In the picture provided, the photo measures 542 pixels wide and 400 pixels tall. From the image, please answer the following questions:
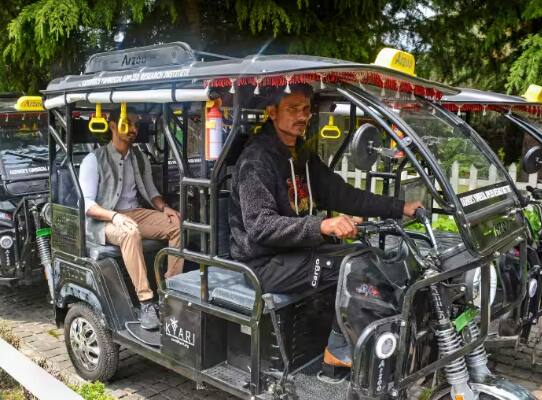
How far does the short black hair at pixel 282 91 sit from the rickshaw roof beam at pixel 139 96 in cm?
49

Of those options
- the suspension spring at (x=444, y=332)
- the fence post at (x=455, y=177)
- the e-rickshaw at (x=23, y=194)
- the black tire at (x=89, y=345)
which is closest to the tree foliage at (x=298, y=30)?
the e-rickshaw at (x=23, y=194)

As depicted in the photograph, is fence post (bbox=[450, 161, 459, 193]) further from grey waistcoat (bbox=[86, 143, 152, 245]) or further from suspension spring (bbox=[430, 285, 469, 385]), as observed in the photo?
grey waistcoat (bbox=[86, 143, 152, 245])

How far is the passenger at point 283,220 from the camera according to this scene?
3.05m

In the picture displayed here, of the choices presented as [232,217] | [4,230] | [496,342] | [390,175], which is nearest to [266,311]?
[232,217]

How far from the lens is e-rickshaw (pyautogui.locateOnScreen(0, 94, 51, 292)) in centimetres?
566

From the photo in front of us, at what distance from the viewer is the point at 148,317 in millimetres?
4117

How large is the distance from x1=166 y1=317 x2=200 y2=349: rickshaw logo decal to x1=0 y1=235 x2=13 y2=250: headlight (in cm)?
283

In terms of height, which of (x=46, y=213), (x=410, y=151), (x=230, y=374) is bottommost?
(x=230, y=374)

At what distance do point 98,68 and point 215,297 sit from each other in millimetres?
2058

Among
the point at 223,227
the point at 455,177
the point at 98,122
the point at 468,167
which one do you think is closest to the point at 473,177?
the point at 468,167

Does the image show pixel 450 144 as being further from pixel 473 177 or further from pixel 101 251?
pixel 101 251

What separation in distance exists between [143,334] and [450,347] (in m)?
2.20

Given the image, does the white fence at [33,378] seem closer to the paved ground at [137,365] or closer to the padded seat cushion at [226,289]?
the padded seat cushion at [226,289]

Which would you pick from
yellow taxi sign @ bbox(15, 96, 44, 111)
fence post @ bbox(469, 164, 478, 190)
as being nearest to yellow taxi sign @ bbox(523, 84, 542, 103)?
fence post @ bbox(469, 164, 478, 190)
